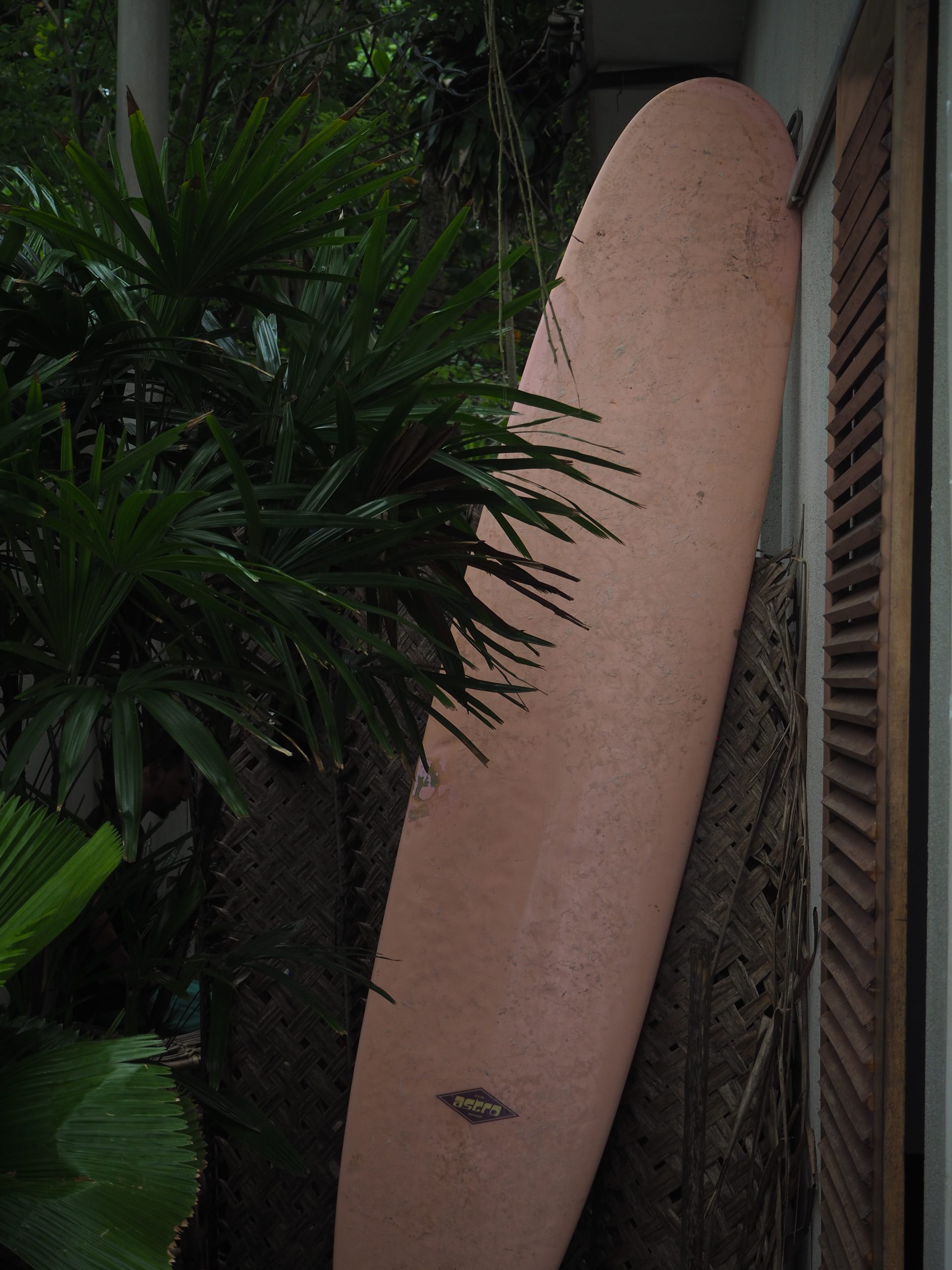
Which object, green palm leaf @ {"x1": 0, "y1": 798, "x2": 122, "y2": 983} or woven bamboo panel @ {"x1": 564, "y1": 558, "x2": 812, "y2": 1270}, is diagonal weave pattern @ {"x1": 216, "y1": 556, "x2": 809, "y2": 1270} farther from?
green palm leaf @ {"x1": 0, "y1": 798, "x2": 122, "y2": 983}

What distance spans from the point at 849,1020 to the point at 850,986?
4cm

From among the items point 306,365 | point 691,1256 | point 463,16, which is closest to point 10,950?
point 306,365

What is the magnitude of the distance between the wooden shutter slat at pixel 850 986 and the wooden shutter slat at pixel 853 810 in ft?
0.66

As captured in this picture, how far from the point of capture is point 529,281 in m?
6.62

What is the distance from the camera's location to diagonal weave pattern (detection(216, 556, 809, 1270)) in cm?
204

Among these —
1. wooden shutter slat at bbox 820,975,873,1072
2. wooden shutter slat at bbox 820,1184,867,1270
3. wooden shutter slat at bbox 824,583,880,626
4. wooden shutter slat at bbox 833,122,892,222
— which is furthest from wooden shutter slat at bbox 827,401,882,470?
wooden shutter slat at bbox 820,1184,867,1270

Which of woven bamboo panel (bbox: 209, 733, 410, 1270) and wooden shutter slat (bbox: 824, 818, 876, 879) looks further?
woven bamboo panel (bbox: 209, 733, 410, 1270)

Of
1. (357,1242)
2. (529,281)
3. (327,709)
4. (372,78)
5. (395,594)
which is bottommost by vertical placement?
(357,1242)

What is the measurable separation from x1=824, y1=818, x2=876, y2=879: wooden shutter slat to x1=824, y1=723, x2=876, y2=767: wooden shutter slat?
0.08ft

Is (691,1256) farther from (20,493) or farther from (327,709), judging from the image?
(20,493)

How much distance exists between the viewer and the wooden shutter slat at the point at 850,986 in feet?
4.58

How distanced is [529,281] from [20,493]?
566 centimetres

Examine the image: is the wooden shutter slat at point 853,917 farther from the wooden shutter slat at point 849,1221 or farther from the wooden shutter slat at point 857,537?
the wooden shutter slat at point 857,537

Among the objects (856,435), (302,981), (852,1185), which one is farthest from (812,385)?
(302,981)
